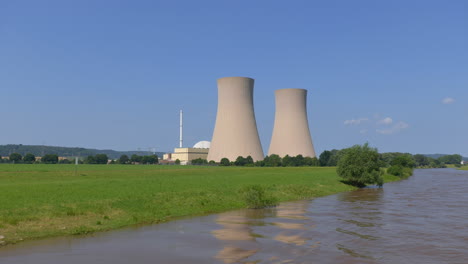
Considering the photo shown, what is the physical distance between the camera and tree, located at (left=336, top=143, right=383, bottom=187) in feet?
108

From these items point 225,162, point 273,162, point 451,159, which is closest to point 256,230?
point 225,162

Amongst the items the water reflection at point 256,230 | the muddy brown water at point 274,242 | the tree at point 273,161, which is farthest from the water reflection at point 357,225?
the tree at point 273,161

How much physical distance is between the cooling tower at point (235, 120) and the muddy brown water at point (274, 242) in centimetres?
3761

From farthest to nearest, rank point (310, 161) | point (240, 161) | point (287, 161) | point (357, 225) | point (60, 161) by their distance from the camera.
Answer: point (60, 161) → point (310, 161) → point (287, 161) → point (240, 161) → point (357, 225)

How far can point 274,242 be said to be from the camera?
440 inches

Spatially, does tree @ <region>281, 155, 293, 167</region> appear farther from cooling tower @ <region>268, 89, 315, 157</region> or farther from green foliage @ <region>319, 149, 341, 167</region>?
Result: green foliage @ <region>319, 149, 341, 167</region>

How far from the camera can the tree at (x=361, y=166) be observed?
3281 centimetres

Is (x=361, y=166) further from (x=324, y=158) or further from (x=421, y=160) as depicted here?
(x=421, y=160)

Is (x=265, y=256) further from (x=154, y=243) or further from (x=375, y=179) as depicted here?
(x=375, y=179)

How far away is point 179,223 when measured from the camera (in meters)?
14.7

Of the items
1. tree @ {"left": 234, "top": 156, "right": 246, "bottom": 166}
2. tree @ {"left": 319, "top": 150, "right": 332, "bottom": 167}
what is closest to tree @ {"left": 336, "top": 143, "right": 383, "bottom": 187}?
tree @ {"left": 234, "top": 156, "right": 246, "bottom": 166}

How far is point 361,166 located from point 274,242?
23.3m

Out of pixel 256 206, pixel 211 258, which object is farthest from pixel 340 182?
pixel 211 258

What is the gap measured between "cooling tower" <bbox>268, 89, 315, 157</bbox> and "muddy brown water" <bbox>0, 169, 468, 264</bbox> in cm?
4389
